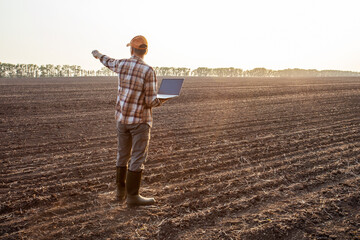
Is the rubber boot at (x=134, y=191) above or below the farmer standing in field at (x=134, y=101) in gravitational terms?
below

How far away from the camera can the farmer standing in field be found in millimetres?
3535

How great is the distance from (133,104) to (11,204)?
2.43 metres

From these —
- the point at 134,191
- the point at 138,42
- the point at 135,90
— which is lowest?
the point at 134,191

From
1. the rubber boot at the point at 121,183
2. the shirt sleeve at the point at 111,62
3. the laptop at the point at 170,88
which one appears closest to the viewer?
the shirt sleeve at the point at 111,62

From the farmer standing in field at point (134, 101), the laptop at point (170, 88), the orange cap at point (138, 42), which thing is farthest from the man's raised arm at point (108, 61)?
the laptop at point (170, 88)

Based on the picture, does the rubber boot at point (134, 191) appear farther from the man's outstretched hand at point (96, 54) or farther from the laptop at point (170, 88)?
the man's outstretched hand at point (96, 54)

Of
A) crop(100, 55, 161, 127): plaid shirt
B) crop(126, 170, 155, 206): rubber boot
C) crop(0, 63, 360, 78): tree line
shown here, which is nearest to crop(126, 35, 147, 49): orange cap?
crop(100, 55, 161, 127): plaid shirt

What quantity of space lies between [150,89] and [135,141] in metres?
0.74

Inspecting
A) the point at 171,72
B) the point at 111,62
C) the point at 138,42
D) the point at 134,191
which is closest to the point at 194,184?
the point at 134,191

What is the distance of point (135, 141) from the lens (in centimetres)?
374

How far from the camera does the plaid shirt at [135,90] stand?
3.53 meters

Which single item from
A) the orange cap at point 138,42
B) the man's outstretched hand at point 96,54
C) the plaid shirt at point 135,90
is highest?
the orange cap at point 138,42

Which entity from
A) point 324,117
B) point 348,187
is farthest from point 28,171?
point 324,117

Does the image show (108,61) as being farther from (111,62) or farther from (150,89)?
(150,89)
